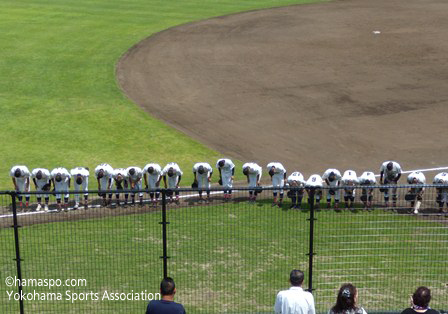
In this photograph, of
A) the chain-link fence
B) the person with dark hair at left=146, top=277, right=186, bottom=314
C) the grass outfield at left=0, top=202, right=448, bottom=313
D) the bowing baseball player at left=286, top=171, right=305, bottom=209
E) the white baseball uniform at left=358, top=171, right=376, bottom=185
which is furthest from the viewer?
the white baseball uniform at left=358, top=171, right=376, bottom=185

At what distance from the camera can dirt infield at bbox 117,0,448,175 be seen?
72.8 feet

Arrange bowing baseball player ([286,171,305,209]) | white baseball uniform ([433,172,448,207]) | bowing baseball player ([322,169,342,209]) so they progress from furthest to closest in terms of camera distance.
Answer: bowing baseball player ([322,169,342,209]) → white baseball uniform ([433,172,448,207]) → bowing baseball player ([286,171,305,209])

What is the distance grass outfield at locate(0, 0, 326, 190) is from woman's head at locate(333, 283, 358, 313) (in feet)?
40.7

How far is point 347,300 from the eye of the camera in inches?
316

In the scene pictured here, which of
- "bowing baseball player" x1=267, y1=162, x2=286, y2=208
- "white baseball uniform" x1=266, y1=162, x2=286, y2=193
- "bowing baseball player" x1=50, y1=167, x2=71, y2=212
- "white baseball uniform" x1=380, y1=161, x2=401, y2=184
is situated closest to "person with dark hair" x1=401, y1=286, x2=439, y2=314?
"bowing baseball player" x1=267, y1=162, x2=286, y2=208

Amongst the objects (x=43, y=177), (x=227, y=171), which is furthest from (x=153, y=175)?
(x=43, y=177)

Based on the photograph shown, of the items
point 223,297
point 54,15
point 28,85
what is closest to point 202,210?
point 223,297

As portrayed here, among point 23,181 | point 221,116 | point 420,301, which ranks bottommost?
point 420,301

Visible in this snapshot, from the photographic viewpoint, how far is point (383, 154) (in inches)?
849

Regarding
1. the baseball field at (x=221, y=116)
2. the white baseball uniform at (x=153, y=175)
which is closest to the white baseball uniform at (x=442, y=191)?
the baseball field at (x=221, y=116)

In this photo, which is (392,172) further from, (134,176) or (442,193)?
(134,176)

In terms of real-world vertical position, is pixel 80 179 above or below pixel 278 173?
below

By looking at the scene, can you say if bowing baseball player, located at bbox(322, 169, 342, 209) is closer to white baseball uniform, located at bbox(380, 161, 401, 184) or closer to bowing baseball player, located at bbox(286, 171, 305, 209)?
bowing baseball player, located at bbox(286, 171, 305, 209)

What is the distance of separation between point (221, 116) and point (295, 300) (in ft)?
52.8
